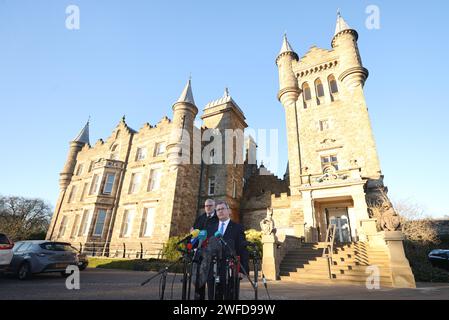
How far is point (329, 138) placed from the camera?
1961 cm

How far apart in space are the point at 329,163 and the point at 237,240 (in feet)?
56.5

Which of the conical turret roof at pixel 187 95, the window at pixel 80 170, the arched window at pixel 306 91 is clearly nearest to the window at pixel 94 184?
the window at pixel 80 170

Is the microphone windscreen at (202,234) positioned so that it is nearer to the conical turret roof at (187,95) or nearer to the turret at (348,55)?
the conical turret roof at (187,95)

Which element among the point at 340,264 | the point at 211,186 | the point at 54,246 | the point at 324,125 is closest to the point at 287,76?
the point at 324,125

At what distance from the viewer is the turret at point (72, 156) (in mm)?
28641

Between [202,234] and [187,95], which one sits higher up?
[187,95]

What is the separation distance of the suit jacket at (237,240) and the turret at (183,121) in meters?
17.1

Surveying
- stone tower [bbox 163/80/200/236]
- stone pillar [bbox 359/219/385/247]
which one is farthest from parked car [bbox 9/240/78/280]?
stone pillar [bbox 359/219/385/247]

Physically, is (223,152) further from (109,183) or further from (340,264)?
(340,264)

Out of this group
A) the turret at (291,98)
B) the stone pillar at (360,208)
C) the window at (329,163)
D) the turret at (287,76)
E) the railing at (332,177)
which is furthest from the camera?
the turret at (287,76)

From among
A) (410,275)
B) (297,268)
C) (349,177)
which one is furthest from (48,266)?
(349,177)

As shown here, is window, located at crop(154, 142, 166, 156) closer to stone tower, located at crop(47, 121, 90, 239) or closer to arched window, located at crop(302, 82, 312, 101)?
stone tower, located at crop(47, 121, 90, 239)

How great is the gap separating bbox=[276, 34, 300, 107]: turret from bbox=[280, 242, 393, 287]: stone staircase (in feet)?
48.1
